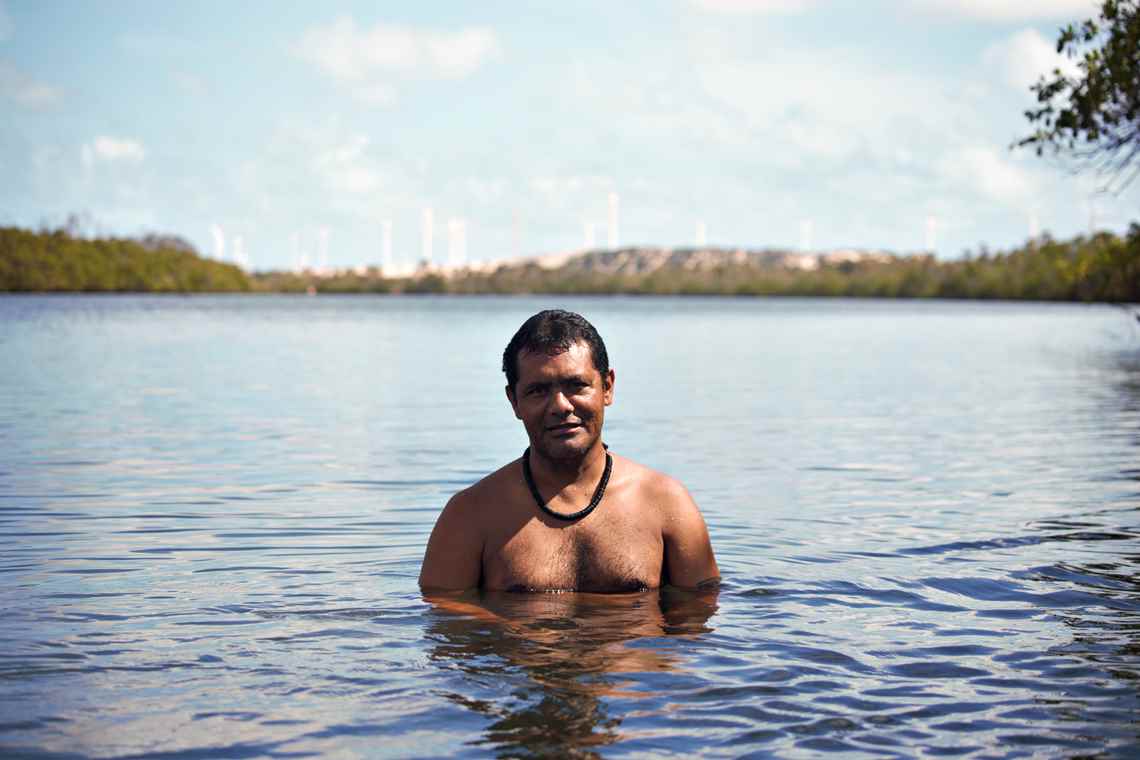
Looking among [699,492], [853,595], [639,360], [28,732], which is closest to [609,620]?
[853,595]

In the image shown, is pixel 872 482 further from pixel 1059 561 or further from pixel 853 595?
pixel 853 595

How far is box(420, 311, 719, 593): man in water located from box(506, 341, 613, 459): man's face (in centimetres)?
4

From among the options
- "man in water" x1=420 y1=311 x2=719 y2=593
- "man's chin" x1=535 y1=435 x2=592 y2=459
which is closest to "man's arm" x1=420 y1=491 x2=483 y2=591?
"man in water" x1=420 y1=311 x2=719 y2=593

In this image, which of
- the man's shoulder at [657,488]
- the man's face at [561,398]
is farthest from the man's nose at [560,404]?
the man's shoulder at [657,488]

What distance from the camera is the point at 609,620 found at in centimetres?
825

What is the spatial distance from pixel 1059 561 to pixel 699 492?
201 inches

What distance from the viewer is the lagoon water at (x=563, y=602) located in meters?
6.55

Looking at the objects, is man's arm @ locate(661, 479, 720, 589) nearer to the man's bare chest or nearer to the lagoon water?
the man's bare chest

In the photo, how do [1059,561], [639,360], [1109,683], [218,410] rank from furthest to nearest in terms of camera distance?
[639,360]
[218,410]
[1059,561]
[1109,683]

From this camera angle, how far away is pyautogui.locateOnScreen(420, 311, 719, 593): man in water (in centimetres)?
804

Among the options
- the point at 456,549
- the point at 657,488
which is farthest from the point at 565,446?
the point at 456,549

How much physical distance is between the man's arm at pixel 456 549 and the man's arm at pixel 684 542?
3.43ft

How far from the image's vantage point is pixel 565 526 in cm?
813

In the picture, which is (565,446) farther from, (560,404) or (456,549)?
(456,549)
